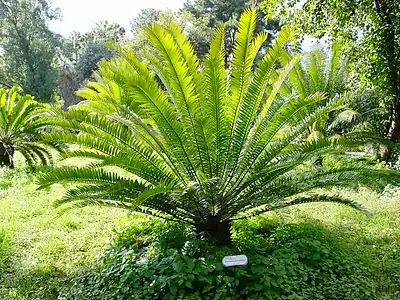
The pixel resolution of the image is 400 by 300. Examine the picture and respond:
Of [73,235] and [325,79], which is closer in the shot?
[73,235]

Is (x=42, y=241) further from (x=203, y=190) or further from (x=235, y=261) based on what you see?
(x=235, y=261)

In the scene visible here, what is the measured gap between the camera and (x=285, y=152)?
375 cm

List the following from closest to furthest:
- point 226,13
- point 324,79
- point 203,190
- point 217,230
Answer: point 203,190
point 217,230
point 324,79
point 226,13

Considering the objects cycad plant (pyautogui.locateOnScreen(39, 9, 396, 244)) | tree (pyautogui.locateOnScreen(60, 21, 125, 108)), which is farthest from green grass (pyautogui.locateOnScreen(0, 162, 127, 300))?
tree (pyautogui.locateOnScreen(60, 21, 125, 108))

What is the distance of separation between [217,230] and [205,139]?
35.5 inches

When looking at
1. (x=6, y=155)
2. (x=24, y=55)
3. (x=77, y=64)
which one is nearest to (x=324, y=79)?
(x=6, y=155)

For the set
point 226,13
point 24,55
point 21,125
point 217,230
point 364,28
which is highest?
point 226,13

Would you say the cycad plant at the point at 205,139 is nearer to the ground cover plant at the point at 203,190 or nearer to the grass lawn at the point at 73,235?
the ground cover plant at the point at 203,190

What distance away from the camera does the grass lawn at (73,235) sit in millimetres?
3410

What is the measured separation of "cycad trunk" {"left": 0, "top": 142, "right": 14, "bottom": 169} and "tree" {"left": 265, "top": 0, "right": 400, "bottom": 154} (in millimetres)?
6066

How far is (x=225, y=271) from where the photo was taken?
301 centimetres

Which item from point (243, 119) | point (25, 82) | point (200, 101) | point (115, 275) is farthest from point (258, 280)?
point (25, 82)

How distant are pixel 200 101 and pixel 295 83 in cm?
566

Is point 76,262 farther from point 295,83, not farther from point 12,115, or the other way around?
point 295,83
